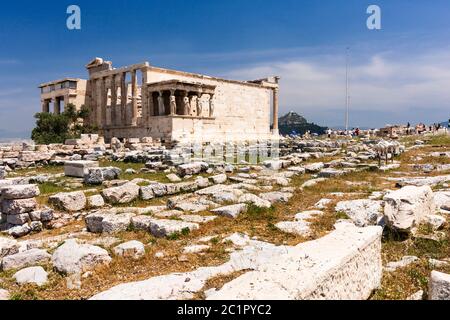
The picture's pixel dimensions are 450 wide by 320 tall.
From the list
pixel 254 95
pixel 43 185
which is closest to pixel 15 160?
pixel 43 185

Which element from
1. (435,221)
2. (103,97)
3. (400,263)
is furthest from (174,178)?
(103,97)

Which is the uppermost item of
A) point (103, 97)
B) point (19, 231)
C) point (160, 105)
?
point (103, 97)

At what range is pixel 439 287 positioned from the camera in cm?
356

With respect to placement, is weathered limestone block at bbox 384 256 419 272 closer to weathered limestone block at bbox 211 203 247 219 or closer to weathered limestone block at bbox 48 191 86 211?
weathered limestone block at bbox 211 203 247 219

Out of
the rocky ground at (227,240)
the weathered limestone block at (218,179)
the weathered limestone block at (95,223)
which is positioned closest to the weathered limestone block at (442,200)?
the rocky ground at (227,240)

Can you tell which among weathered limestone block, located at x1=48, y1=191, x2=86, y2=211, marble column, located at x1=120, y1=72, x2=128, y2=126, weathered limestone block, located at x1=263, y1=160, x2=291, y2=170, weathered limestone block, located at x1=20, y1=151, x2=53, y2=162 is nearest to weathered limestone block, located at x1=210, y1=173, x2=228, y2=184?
weathered limestone block, located at x1=263, y1=160, x2=291, y2=170

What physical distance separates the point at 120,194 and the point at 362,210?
5.96m

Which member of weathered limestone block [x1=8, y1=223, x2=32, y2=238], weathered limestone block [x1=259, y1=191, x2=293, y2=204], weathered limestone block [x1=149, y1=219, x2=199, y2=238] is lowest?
weathered limestone block [x1=8, y1=223, x2=32, y2=238]

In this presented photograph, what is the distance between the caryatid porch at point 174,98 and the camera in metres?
29.7

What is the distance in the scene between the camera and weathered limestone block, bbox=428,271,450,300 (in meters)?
3.51

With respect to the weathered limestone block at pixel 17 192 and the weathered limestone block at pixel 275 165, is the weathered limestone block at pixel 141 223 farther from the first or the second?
the weathered limestone block at pixel 275 165

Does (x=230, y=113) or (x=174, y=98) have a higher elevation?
(x=174, y=98)

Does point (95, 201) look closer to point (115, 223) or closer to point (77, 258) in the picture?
point (115, 223)
